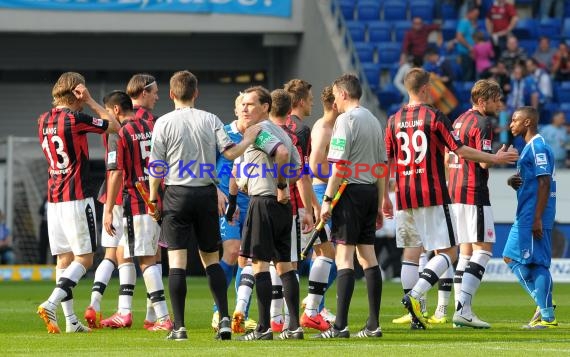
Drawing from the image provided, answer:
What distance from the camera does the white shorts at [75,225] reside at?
A: 11.5 meters

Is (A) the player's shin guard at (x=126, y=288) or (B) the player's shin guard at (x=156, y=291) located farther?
(A) the player's shin guard at (x=126, y=288)

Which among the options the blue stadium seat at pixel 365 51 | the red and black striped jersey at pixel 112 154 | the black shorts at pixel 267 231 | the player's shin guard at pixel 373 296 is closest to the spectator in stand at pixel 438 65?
the blue stadium seat at pixel 365 51

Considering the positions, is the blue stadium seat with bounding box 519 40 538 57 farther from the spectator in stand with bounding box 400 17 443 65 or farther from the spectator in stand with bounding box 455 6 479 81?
the spectator in stand with bounding box 400 17 443 65

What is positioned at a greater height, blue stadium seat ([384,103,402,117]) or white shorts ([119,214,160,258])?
blue stadium seat ([384,103,402,117])

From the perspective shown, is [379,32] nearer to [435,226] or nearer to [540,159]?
[540,159]

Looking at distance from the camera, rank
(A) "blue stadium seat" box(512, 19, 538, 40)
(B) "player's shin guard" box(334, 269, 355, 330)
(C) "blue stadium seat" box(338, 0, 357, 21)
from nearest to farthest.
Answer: (B) "player's shin guard" box(334, 269, 355, 330)
(A) "blue stadium seat" box(512, 19, 538, 40)
(C) "blue stadium seat" box(338, 0, 357, 21)

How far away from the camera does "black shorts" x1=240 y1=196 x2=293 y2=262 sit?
395 inches

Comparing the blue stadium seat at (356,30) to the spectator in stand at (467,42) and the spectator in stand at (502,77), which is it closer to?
the spectator in stand at (467,42)

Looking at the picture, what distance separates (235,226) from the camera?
1200 cm

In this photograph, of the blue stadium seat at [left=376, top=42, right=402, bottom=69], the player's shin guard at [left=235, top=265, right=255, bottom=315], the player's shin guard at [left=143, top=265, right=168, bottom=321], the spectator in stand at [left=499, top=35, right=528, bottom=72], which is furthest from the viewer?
the blue stadium seat at [left=376, top=42, right=402, bottom=69]

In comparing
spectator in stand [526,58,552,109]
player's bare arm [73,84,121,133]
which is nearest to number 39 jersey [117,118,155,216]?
player's bare arm [73,84,121,133]

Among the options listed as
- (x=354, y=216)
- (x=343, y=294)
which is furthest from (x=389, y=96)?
(x=343, y=294)

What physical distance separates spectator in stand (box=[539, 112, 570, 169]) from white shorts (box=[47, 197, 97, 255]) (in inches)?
520

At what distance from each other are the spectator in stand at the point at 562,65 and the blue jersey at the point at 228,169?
14914 millimetres
